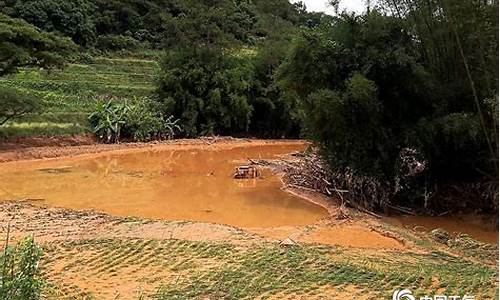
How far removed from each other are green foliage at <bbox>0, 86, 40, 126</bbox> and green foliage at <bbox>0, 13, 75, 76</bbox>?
0.96 meters

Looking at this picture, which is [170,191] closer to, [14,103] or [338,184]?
[338,184]

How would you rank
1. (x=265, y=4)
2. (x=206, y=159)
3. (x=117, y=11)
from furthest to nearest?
(x=117, y=11)
(x=265, y=4)
(x=206, y=159)

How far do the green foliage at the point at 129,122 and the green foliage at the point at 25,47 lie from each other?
3430mm

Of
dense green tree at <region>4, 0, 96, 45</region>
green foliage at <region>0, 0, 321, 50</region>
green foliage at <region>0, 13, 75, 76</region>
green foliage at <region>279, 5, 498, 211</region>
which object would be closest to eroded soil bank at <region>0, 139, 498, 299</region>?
green foliage at <region>279, 5, 498, 211</region>

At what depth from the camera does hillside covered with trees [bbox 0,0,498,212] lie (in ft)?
37.5

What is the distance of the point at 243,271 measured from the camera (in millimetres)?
7031

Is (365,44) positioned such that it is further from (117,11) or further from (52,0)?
(117,11)

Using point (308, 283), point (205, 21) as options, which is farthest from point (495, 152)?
point (205, 21)

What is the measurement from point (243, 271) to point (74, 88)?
23.1 metres

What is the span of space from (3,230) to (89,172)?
746 cm

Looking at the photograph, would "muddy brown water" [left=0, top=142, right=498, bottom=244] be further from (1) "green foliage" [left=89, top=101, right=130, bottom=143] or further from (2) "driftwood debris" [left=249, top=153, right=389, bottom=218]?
(1) "green foliage" [left=89, top=101, right=130, bottom=143]

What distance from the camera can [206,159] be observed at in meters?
20.1

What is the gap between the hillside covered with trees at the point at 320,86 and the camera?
1144 cm

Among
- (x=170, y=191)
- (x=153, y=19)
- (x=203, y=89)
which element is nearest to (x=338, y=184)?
(x=170, y=191)
